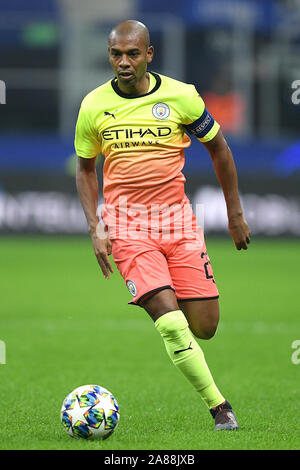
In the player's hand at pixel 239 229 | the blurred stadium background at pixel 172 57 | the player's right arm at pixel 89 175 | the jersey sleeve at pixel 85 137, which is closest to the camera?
the player's right arm at pixel 89 175

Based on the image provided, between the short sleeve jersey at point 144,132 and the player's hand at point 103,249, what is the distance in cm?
30

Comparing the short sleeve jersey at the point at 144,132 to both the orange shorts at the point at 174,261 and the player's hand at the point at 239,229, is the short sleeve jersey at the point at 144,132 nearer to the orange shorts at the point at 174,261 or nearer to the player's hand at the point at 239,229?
the orange shorts at the point at 174,261

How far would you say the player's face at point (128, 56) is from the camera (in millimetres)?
5359

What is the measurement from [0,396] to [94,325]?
370 centimetres

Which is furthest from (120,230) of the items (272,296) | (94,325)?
(272,296)

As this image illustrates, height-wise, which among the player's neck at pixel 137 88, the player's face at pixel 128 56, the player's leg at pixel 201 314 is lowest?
the player's leg at pixel 201 314

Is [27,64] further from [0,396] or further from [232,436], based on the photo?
[232,436]

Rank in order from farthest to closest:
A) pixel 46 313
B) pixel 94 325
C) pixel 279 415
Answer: pixel 46 313, pixel 94 325, pixel 279 415

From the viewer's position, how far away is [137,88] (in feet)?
18.2

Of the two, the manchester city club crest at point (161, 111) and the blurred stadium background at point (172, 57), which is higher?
the manchester city club crest at point (161, 111)

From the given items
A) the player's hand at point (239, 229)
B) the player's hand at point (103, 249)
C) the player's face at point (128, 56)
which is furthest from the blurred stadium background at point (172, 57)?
the player's hand at point (103, 249)

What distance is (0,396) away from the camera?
21.1 ft

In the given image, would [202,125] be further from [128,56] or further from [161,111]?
[128,56]

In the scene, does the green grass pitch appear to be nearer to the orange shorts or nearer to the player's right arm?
the orange shorts
